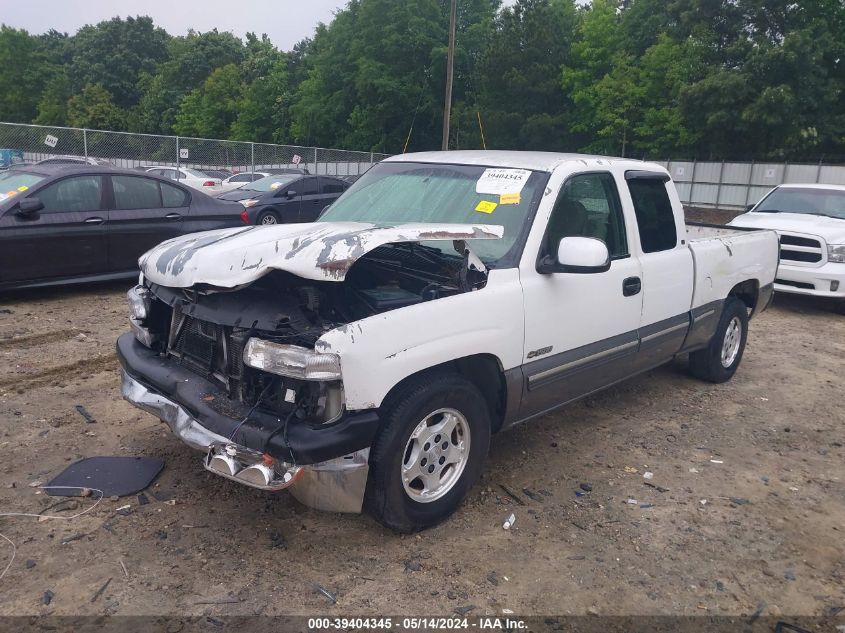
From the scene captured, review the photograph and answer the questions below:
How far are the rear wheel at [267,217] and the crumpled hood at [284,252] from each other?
12.3 m

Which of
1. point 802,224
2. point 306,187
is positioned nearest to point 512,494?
point 802,224

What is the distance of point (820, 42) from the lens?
3297cm

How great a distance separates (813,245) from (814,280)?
0.48 metres

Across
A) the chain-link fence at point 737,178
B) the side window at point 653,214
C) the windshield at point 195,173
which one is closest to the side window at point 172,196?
the side window at point 653,214

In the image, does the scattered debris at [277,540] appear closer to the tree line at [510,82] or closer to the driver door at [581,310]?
the driver door at [581,310]

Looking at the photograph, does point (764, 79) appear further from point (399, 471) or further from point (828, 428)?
point (399, 471)

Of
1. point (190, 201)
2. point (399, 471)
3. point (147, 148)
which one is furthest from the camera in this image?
point (147, 148)

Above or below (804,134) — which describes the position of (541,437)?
below

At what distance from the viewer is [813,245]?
946cm

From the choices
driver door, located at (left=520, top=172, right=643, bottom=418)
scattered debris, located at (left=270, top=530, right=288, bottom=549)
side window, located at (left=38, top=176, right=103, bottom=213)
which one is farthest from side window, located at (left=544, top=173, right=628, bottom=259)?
side window, located at (left=38, top=176, right=103, bottom=213)

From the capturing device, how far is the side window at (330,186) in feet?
56.9

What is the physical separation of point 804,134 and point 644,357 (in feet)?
111

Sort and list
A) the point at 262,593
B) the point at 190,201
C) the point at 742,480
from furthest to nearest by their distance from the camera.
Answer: the point at 190,201 → the point at 742,480 → the point at 262,593

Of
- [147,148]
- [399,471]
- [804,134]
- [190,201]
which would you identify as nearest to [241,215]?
[190,201]
